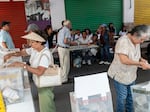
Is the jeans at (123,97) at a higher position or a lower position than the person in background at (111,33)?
lower

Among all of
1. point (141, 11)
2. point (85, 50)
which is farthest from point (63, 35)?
point (141, 11)

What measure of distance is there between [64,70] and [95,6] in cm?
344

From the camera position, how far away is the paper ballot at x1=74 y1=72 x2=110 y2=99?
199 cm

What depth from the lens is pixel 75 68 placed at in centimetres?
663

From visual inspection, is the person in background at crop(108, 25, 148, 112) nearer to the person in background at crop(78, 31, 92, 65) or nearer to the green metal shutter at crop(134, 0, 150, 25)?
the person in background at crop(78, 31, 92, 65)

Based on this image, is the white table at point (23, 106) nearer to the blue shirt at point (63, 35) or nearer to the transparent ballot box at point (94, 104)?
the transparent ballot box at point (94, 104)

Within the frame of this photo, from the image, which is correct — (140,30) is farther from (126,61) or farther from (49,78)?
(49,78)

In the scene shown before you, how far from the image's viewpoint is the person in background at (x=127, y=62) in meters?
2.62

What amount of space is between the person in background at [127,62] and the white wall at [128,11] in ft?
18.4

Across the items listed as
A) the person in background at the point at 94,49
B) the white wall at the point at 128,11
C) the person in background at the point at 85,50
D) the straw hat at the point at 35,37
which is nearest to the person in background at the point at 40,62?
the straw hat at the point at 35,37

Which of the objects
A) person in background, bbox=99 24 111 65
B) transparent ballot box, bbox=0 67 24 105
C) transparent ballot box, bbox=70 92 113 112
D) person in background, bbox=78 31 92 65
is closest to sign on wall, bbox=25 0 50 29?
person in background, bbox=78 31 92 65

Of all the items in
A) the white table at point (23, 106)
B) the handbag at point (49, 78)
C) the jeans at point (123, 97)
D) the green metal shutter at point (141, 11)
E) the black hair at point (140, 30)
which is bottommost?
the jeans at point (123, 97)

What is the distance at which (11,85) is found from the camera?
7.14 feet

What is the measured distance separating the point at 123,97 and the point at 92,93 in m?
1.05
